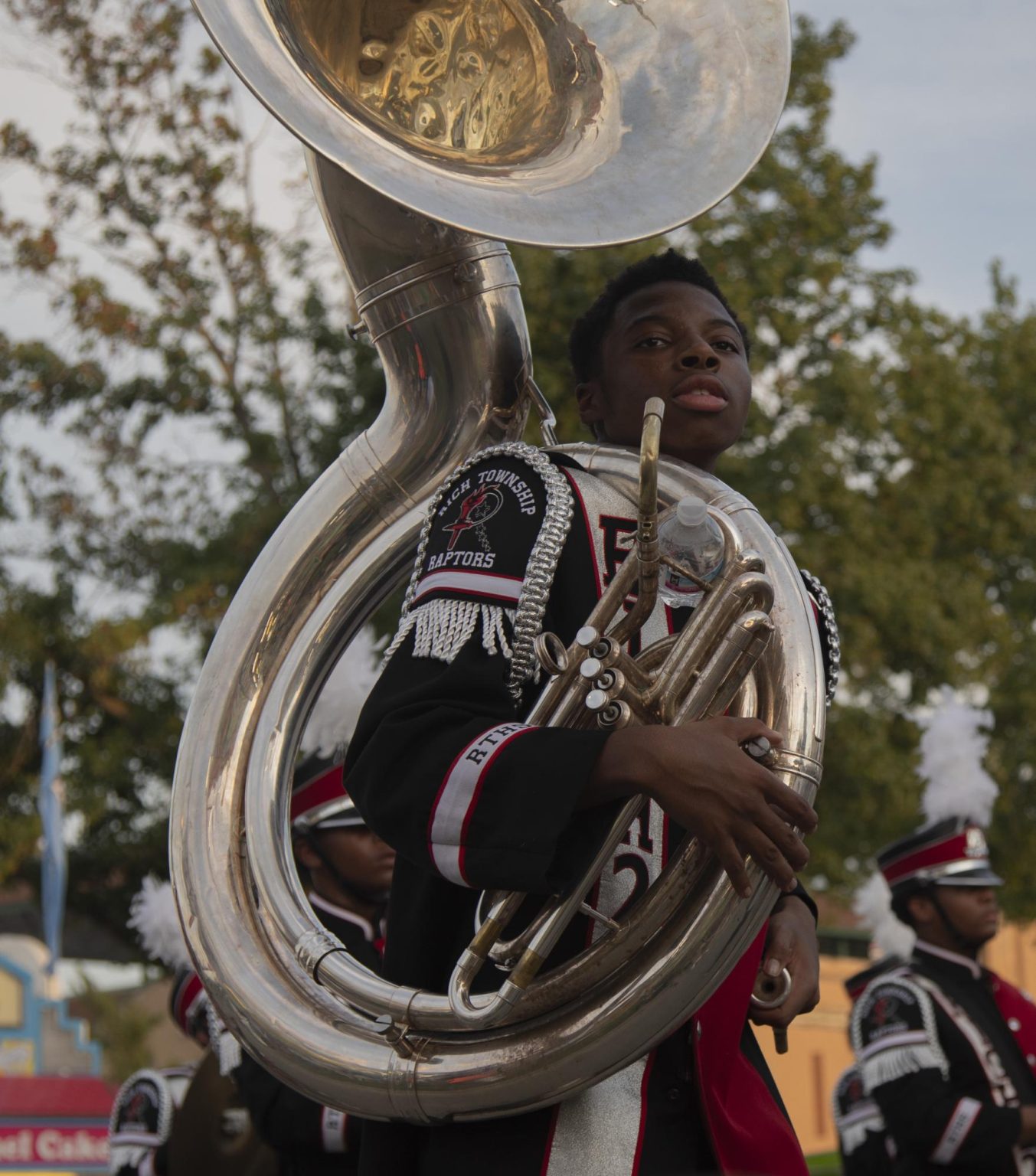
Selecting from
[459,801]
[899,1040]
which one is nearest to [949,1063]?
[899,1040]

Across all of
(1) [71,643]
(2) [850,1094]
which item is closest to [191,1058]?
(1) [71,643]

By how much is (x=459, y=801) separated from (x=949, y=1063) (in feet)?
14.6

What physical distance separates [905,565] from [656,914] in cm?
1408

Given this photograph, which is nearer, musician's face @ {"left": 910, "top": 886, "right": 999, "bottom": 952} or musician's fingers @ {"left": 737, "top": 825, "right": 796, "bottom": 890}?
musician's fingers @ {"left": 737, "top": 825, "right": 796, "bottom": 890}

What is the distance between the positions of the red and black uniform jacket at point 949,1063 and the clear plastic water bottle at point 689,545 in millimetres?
4077

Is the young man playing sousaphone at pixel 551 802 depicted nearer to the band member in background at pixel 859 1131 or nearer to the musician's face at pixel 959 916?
the musician's face at pixel 959 916

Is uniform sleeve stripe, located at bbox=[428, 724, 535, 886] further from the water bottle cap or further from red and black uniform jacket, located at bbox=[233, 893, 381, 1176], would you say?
red and black uniform jacket, located at bbox=[233, 893, 381, 1176]

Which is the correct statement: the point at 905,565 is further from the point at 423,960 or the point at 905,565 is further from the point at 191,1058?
the point at 423,960

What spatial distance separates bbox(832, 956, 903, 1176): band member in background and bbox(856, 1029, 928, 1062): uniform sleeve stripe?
376mm

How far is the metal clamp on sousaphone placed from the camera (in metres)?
2.31

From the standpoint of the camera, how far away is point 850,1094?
286 inches

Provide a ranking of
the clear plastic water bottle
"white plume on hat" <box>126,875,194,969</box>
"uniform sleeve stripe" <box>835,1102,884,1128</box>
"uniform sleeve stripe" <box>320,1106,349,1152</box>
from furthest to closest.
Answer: "uniform sleeve stripe" <box>835,1102,884,1128</box>, "white plume on hat" <box>126,875,194,969</box>, "uniform sleeve stripe" <box>320,1106,349,1152</box>, the clear plastic water bottle

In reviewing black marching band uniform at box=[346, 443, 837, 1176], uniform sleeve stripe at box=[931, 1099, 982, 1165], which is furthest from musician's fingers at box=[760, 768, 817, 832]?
uniform sleeve stripe at box=[931, 1099, 982, 1165]

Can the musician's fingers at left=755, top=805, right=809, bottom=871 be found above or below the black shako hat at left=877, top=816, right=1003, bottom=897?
below
